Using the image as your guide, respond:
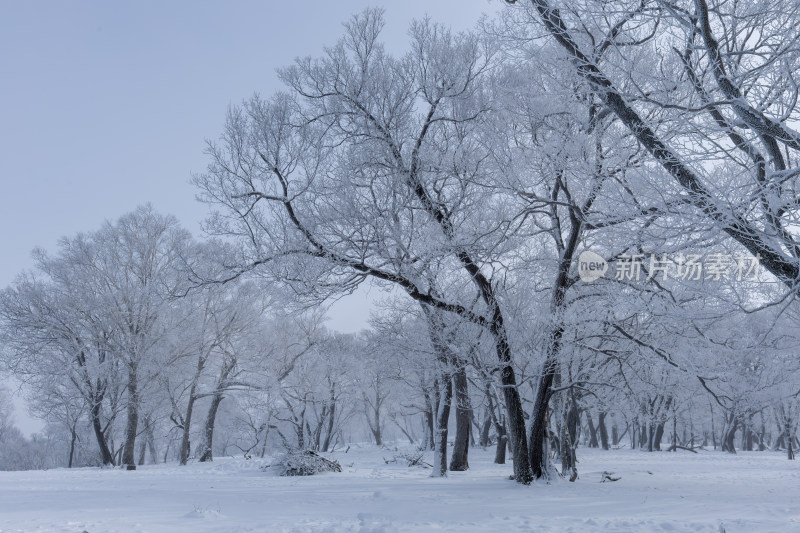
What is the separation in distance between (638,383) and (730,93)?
36.1ft

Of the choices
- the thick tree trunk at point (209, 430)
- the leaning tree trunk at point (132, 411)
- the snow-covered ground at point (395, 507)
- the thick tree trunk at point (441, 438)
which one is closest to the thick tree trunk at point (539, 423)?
the snow-covered ground at point (395, 507)

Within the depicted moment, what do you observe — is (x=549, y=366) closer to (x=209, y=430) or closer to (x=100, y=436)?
(x=209, y=430)

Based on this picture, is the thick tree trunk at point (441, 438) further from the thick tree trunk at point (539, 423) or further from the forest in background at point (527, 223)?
the thick tree trunk at point (539, 423)

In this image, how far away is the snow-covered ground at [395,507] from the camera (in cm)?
658

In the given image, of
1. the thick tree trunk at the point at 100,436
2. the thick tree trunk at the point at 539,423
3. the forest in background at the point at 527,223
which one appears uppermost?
the forest in background at the point at 527,223

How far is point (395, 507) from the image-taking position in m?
8.22

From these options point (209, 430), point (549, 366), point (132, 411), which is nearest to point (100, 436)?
point (132, 411)

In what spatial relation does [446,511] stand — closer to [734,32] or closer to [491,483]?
[491,483]

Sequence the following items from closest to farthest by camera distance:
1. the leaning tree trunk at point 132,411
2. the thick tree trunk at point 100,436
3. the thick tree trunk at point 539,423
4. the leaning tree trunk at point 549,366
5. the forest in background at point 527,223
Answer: the forest in background at point 527,223 → the leaning tree trunk at point 549,366 → the thick tree trunk at point 539,423 → the leaning tree trunk at point 132,411 → the thick tree trunk at point 100,436

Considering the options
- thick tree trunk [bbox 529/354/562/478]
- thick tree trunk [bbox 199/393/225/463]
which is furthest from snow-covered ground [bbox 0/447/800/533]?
thick tree trunk [bbox 199/393/225/463]

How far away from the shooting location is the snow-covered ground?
6.58 m

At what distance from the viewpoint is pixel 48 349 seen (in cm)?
2241

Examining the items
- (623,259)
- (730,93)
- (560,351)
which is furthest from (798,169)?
(560,351)

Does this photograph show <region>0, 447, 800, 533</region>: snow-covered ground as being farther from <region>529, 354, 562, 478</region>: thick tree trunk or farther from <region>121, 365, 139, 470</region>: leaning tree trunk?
<region>121, 365, 139, 470</region>: leaning tree trunk
